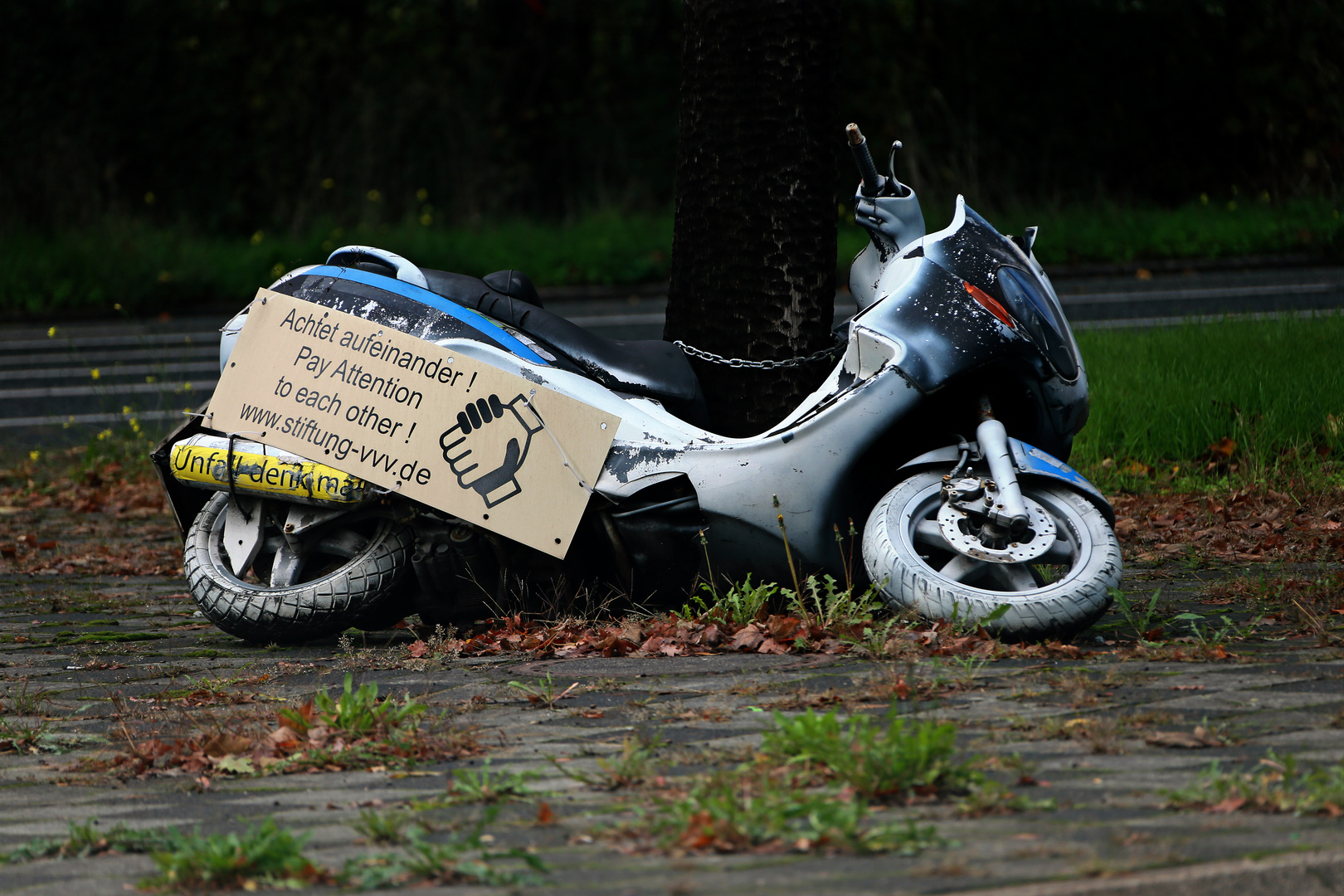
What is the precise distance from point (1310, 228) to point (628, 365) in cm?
1305

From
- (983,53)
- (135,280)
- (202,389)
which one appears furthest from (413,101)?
(202,389)

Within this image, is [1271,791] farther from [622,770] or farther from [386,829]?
[386,829]

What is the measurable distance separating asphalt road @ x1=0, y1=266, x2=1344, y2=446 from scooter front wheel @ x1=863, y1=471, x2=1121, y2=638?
5.35 meters

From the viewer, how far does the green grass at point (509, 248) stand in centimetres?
1566

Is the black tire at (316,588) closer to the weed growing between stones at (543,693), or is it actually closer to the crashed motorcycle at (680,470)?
the crashed motorcycle at (680,470)

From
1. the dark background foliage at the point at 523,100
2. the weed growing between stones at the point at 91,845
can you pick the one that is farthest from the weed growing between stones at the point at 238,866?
the dark background foliage at the point at 523,100

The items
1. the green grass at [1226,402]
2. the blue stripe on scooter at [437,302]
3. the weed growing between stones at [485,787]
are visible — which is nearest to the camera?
the weed growing between stones at [485,787]

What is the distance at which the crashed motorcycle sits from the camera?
3949 millimetres

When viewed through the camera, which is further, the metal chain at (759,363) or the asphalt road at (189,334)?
the asphalt road at (189,334)

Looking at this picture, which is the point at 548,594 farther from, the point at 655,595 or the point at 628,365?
the point at 628,365

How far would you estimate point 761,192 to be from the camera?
16.0 ft

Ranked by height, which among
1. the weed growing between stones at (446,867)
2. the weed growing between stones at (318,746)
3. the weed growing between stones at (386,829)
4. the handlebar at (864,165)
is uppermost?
the handlebar at (864,165)

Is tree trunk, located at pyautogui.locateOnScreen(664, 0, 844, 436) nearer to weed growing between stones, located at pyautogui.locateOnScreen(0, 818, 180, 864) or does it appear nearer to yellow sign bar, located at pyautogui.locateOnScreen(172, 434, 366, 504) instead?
yellow sign bar, located at pyautogui.locateOnScreen(172, 434, 366, 504)

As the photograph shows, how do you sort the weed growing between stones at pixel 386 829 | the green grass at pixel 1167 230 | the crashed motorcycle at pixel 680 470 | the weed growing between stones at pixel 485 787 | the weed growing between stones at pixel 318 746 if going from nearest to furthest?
the weed growing between stones at pixel 386 829 < the weed growing between stones at pixel 485 787 < the weed growing between stones at pixel 318 746 < the crashed motorcycle at pixel 680 470 < the green grass at pixel 1167 230
